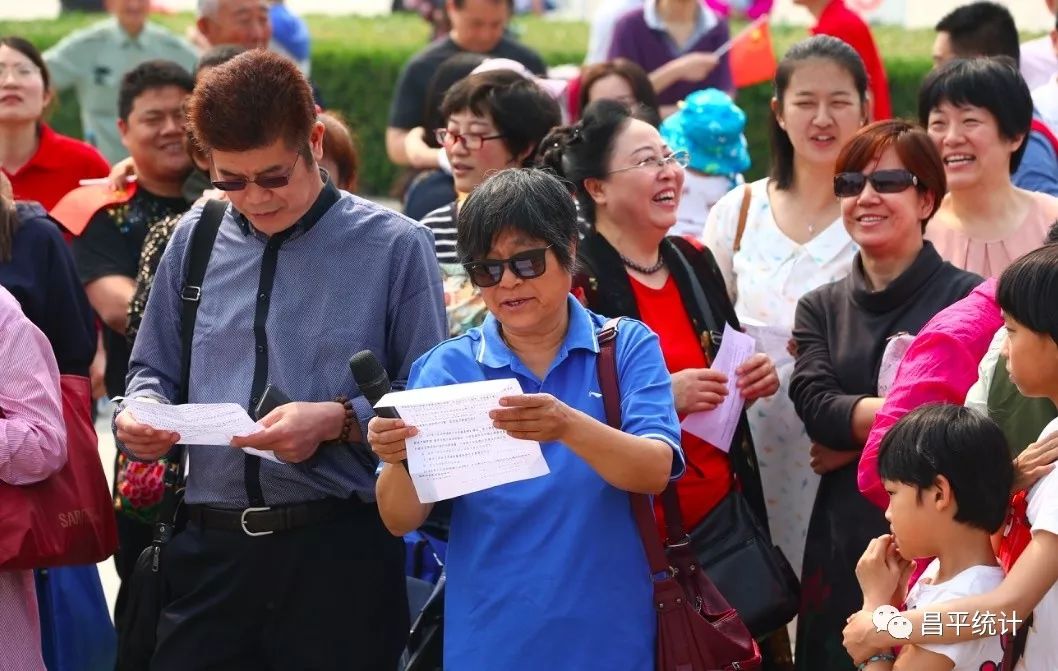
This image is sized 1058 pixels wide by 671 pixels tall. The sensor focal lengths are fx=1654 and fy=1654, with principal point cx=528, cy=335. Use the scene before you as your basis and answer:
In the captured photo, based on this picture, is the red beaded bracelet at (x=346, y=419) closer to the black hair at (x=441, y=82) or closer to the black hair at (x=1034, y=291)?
the black hair at (x=1034, y=291)

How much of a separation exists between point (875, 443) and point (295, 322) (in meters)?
1.51

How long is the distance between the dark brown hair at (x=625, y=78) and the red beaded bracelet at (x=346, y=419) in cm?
346

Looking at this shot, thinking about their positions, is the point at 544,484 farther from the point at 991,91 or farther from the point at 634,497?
the point at 991,91

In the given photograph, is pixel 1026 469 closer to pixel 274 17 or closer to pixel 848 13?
pixel 848 13

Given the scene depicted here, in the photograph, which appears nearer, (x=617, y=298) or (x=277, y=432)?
(x=277, y=432)

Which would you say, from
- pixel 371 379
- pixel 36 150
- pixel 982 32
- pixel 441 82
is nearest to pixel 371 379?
pixel 371 379

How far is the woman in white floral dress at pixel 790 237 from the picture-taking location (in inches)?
216

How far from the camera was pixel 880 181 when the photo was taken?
4992 millimetres

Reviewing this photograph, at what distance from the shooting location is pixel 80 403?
478 cm

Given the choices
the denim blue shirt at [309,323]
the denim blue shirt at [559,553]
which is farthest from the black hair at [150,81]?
the denim blue shirt at [559,553]

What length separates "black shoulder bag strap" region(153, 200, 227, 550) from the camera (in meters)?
4.38

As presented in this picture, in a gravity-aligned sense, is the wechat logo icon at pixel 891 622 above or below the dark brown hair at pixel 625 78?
below

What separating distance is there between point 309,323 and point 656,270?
132 centimetres

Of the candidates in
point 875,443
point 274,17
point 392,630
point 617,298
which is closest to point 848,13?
point 617,298
